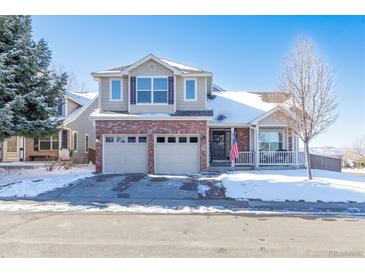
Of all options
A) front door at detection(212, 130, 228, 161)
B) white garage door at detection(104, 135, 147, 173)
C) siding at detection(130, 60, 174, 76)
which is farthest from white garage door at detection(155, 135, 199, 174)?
siding at detection(130, 60, 174, 76)

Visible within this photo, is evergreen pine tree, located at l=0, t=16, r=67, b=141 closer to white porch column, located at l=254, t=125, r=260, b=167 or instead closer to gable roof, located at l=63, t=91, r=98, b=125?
gable roof, located at l=63, t=91, r=98, b=125

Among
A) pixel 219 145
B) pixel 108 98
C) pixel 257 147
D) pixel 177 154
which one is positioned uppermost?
pixel 108 98

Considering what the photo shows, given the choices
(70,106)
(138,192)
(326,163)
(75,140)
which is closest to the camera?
(138,192)

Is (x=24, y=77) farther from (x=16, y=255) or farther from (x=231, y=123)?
(x=16, y=255)

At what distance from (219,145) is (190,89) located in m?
4.71

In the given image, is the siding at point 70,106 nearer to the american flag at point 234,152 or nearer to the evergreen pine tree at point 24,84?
the evergreen pine tree at point 24,84

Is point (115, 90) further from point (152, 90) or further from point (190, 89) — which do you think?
point (190, 89)

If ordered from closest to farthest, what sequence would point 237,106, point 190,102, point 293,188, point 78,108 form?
point 293,188 → point 190,102 → point 237,106 → point 78,108

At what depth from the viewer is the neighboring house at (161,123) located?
18.8 meters

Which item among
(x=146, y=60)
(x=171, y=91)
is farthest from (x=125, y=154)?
(x=146, y=60)

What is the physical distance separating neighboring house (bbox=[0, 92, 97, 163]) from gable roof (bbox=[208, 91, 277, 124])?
1033cm

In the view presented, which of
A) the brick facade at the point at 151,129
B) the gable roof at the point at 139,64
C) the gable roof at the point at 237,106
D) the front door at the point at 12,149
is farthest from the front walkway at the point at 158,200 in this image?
the front door at the point at 12,149

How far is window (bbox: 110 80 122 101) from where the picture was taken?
1995 centimetres

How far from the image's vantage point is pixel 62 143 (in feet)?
85.3
